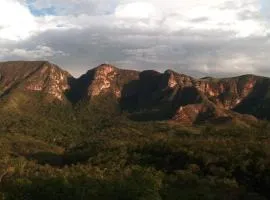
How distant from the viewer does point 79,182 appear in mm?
91875

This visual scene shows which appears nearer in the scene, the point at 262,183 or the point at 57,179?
the point at 57,179

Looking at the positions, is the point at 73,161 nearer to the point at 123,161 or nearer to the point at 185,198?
the point at 123,161

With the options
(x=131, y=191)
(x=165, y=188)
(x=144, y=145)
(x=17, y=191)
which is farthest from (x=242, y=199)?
(x=144, y=145)

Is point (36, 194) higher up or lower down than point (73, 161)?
higher up

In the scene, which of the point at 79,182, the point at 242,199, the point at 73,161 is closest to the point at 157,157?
the point at 73,161

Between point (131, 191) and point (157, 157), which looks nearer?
point (131, 191)

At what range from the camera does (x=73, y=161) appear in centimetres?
19112

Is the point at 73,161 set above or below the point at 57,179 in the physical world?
below

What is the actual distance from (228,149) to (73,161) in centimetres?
6486

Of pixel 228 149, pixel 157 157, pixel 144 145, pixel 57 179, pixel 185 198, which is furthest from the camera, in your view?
pixel 144 145

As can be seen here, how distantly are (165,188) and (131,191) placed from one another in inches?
636

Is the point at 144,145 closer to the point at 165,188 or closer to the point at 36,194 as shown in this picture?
the point at 165,188

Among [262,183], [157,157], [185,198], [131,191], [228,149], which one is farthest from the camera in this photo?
[157,157]

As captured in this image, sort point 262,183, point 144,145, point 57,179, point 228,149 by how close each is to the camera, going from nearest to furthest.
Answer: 1. point 57,179
2. point 262,183
3. point 228,149
4. point 144,145
